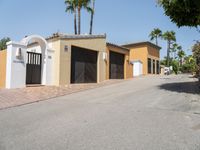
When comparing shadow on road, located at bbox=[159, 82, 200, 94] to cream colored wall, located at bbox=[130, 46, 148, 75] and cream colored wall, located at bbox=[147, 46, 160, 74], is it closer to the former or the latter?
cream colored wall, located at bbox=[130, 46, 148, 75]

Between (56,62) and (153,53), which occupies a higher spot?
(153,53)

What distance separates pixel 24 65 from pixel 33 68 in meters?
1.53

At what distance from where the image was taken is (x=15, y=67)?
13656 mm

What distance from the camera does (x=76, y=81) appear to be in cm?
1783

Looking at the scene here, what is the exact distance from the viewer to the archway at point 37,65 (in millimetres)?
15391

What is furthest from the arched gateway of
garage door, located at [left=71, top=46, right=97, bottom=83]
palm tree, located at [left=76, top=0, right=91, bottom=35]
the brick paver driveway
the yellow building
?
the yellow building

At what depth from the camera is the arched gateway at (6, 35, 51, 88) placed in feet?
44.5

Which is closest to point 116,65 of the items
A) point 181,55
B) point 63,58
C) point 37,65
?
point 63,58

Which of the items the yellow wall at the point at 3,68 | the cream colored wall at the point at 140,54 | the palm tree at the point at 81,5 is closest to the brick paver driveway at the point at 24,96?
the yellow wall at the point at 3,68

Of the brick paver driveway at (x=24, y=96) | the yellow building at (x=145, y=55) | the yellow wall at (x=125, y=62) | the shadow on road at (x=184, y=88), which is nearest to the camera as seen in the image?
the brick paver driveway at (x=24, y=96)

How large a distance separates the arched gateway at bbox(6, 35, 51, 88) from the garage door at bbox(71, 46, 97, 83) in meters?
2.46

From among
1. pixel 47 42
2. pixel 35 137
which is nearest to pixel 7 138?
pixel 35 137

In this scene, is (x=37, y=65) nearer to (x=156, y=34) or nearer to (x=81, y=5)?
(x=81, y=5)

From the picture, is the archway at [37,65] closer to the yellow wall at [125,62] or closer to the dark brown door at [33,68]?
the dark brown door at [33,68]
